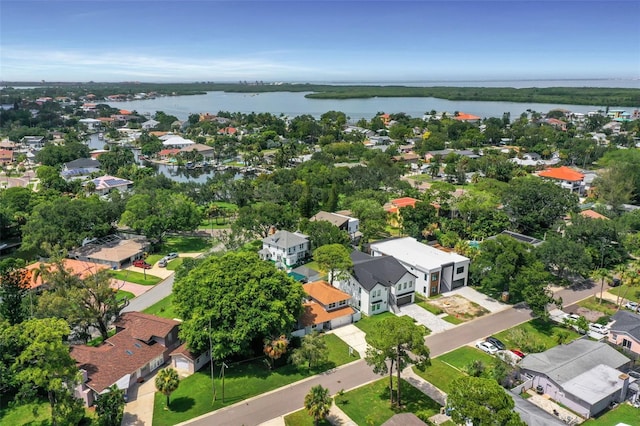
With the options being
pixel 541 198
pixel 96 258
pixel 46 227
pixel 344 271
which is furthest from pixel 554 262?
pixel 46 227

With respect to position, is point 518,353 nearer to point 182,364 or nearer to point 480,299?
point 480,299

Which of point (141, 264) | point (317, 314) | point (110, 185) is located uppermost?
point (110, 185)

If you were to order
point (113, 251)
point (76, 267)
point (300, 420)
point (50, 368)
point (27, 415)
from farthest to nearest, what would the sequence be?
point (113, 251), point (76, 267), point (27, 415), point (300, 420), point (50, 368)

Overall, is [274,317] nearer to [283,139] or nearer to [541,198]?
[541,198]

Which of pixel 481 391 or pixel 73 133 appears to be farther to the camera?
pixel 73 133

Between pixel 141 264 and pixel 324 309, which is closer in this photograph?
pixel 324 309

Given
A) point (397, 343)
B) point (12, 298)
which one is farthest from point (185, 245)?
point (397, 343)

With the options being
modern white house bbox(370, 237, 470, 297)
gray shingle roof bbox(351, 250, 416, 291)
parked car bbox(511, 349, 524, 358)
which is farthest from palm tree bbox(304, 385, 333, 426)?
modern white house bbox(370, 237, 470, 297)
